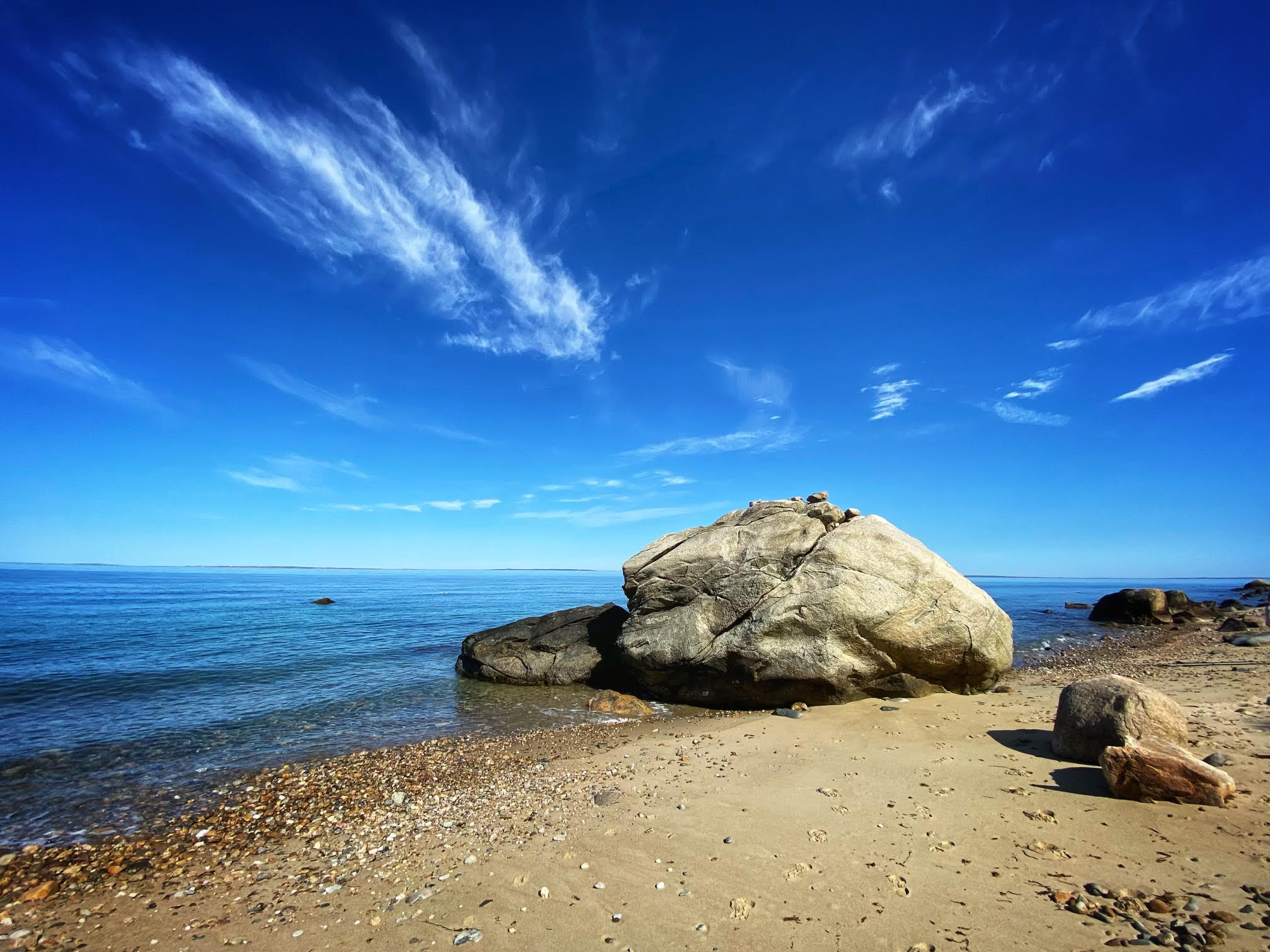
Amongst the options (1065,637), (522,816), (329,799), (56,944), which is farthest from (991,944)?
(1065,637)

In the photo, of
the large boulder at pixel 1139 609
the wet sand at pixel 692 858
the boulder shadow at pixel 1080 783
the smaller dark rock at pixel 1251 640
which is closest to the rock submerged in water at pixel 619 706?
the wet sand at pixel 692 858

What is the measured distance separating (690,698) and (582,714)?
317 cm

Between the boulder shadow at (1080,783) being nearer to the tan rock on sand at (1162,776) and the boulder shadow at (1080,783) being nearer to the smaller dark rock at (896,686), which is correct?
the tan rock on sand at (1162,776)

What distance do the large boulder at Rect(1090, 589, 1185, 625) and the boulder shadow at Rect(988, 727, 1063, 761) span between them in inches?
1661

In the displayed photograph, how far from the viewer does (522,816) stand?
8047mm

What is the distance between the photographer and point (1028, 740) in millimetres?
10234

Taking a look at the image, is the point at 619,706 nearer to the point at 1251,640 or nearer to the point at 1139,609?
the point at 1251,640

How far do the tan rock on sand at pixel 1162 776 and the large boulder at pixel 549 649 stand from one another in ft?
48.2

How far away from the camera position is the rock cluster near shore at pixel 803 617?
14.5 m

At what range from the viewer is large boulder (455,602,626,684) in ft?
65.4

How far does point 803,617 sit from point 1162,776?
8.11 m

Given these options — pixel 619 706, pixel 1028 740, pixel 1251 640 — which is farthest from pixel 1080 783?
pixel 1251 640

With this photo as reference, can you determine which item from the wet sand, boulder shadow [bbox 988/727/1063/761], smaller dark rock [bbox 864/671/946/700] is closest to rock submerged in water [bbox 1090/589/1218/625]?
smaller dark rock [bbox 864/671/946/700]

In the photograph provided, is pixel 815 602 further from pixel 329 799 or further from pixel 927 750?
pixel 329 799
